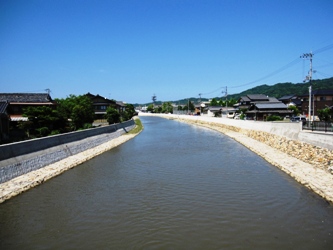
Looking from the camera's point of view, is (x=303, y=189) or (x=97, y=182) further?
(x=97, y=182)

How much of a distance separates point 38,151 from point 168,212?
11.1 metres

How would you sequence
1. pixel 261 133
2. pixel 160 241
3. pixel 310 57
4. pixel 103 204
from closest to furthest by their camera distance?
pixel 160 241, pixel 103 204, pixel 261 133, pixel 310 57

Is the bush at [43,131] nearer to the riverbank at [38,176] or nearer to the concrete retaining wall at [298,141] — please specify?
the riverbank at [38,176]

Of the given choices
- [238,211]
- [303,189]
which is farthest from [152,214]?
[303,189]

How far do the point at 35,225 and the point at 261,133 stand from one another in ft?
96.1

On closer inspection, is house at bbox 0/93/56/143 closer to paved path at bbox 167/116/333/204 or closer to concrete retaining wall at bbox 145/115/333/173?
paved path at bbox 167/116/333/204

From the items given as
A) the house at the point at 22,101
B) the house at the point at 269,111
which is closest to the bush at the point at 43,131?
the house at the point at 22,101

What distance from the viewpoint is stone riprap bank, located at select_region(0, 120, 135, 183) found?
13.9 metres

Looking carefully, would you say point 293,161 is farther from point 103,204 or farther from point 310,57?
point 310,57

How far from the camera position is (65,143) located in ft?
70.1

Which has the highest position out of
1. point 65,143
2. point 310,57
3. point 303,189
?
point 310,57

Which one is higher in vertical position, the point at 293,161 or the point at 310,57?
the point at 310,57

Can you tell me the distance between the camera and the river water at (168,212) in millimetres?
8031

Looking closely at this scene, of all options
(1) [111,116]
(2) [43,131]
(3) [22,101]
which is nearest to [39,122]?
(2) [43,131]
